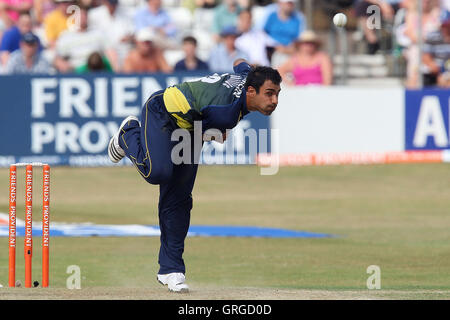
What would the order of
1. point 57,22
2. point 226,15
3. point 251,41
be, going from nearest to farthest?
1. point 251,41
2. point 57,22
3. point 226,15

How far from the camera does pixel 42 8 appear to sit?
2153 cm

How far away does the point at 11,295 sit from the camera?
25.0 feet

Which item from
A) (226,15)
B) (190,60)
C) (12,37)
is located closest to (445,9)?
(226,15)

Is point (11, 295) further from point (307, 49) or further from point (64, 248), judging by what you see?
point (307, 49)

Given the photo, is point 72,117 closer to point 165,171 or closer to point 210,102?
point 165,171

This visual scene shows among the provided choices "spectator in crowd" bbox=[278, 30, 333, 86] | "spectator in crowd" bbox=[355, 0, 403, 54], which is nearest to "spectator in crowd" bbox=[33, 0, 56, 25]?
"spectator in crowd" bbox=[278, 30, 333, 86]

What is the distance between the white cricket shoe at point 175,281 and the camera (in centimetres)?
834

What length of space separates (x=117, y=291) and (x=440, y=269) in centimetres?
376

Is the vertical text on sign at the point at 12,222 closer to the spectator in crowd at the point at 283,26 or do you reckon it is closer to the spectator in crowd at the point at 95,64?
the spectator in crowd at the point at 95,64

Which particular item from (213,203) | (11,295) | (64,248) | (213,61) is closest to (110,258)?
(64,248)

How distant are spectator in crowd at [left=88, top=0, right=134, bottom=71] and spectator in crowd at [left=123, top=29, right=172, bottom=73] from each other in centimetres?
72

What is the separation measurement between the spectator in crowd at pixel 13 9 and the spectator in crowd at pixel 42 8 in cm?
16

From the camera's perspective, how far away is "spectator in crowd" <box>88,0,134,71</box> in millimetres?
19992

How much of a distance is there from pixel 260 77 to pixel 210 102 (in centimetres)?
42
